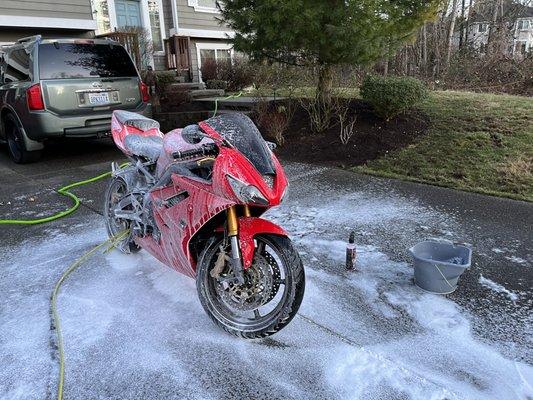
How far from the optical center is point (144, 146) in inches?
136

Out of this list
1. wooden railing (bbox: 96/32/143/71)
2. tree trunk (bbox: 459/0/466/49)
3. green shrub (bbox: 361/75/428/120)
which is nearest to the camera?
green shrub (bbox: 361/75/428/120)

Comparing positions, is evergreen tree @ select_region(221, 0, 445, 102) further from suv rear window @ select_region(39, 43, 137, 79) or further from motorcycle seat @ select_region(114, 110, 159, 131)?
motorcycle seat @ select_region(114, 110, 159, 131)

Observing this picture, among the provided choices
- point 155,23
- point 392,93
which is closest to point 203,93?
point 155,23

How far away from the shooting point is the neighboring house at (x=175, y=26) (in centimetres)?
1351

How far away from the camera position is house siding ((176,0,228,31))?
1400cm

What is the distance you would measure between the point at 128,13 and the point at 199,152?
1291cm

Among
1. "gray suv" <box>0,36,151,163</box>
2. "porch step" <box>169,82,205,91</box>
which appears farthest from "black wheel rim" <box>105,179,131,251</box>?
"porch step" <box>169,82,205,91</box>

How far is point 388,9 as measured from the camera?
264 inches

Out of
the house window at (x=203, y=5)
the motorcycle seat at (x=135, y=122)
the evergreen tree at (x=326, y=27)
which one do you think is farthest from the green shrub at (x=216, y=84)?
the motorcycle seat at (x=135, y=122)

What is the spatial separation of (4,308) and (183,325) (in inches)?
52.7

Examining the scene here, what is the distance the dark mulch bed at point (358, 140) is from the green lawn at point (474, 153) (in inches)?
8.7

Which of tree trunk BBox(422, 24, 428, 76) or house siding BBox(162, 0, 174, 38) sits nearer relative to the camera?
house siding BBox(162, 0, 174, 38)

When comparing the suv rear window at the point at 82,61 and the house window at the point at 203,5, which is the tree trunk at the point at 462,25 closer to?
the house window at the point at 203,5

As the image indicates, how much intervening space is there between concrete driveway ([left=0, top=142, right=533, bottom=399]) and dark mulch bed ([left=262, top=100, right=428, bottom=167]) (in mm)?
2251
